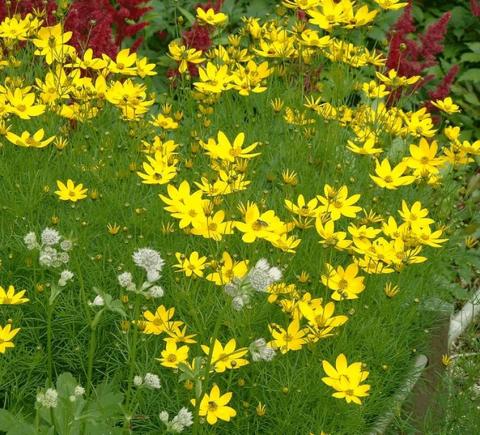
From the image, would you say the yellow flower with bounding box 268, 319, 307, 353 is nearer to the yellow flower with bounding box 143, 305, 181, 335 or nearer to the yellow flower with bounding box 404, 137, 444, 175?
the yellow flower with bounding box 143, 305, 181, 335

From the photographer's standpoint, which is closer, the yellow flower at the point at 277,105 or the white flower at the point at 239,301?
the white flower at the point at 239,301

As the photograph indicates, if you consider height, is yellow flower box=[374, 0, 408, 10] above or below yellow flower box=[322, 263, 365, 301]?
above

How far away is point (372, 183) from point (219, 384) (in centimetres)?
90

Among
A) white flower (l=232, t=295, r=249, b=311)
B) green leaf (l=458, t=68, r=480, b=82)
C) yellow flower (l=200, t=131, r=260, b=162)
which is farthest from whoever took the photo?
green leaf (l=458, t=68, r=480, b=82)

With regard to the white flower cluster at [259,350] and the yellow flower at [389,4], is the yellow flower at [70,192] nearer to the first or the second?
the white flower cluster at [259,350]

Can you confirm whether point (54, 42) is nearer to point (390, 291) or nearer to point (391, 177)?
point (391, 177)

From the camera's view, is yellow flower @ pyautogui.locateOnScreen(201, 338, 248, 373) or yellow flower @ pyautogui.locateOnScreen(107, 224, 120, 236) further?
yellow flower @ pyautogui.locateOnScreen(107, 224, 120, 236)

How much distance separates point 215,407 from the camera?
→ 6.77ft

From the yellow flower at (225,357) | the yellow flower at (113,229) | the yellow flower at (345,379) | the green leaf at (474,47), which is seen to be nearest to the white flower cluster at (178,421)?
the yellow flower at (225,357)

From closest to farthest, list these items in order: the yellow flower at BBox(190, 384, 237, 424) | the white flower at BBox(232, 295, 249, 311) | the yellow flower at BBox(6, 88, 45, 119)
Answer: the white flower at BBox(232, 295, 249, 311) → the yellow flower at BBox(190, 384, 237, 424) → the yellow flower at BBox(6, 88, 45, 119)

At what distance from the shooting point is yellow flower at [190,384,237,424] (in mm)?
2041

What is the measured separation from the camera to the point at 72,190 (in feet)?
8.29

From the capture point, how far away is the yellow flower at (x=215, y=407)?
6.70 feet

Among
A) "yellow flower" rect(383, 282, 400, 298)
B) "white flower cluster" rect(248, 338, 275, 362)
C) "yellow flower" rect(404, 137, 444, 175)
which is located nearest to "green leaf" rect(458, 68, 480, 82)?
"yellow flower" rect(404, 137, 444, 175)
